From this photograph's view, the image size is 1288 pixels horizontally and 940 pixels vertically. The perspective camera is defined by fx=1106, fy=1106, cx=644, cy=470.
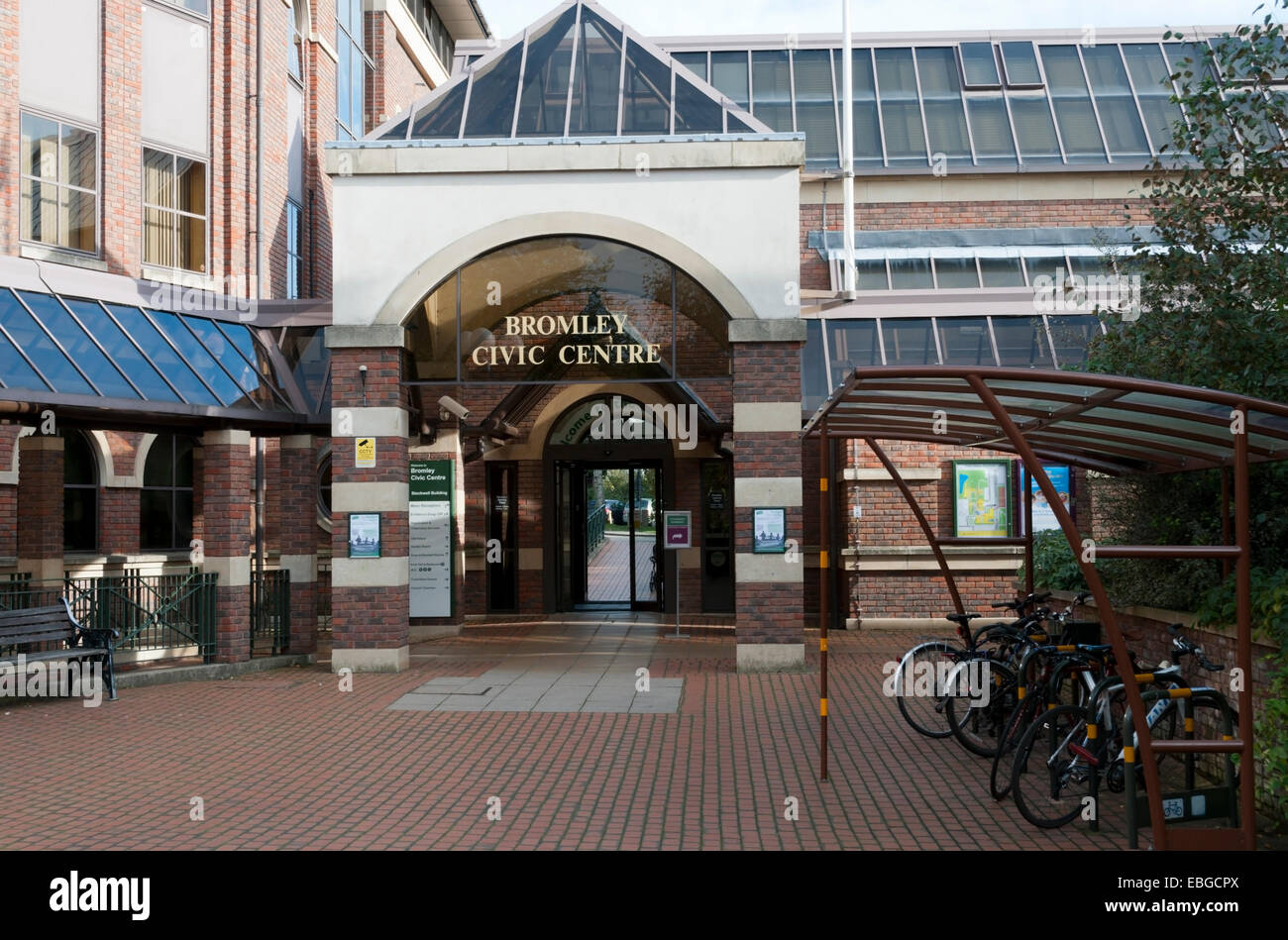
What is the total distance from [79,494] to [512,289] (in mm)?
7511

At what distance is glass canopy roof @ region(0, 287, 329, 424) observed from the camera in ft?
37.5

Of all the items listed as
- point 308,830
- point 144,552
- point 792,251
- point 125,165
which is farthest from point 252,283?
point 308,830

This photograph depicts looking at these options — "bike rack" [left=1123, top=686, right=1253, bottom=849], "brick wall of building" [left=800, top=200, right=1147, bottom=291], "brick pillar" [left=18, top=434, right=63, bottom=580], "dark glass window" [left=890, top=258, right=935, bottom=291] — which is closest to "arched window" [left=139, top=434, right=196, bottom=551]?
"brick pillar" [left=18, top=434, right=63, bottom=580]

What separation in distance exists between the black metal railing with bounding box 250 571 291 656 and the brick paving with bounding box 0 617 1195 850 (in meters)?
1.47

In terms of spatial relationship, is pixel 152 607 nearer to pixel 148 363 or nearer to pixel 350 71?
pixel 148 363

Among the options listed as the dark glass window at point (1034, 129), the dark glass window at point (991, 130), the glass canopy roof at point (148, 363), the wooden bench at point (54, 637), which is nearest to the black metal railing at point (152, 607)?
the wooden bench at point (54, 637)

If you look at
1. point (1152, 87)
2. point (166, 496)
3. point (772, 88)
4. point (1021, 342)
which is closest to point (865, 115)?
point (772, 88)

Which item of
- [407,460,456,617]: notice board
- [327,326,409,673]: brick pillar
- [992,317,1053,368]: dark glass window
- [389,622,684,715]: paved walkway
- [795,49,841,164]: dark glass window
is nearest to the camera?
[389,622,684,715]: paved walkway

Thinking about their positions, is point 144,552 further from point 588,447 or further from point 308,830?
point 308,830

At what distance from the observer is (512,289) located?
1389cm

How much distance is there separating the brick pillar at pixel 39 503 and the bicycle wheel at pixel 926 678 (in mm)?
10741

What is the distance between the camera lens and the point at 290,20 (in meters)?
19.8

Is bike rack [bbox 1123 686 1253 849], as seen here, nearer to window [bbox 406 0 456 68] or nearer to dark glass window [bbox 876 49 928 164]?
dark glass window [bbox 876 49 928 164]

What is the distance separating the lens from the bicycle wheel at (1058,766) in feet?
22.7
